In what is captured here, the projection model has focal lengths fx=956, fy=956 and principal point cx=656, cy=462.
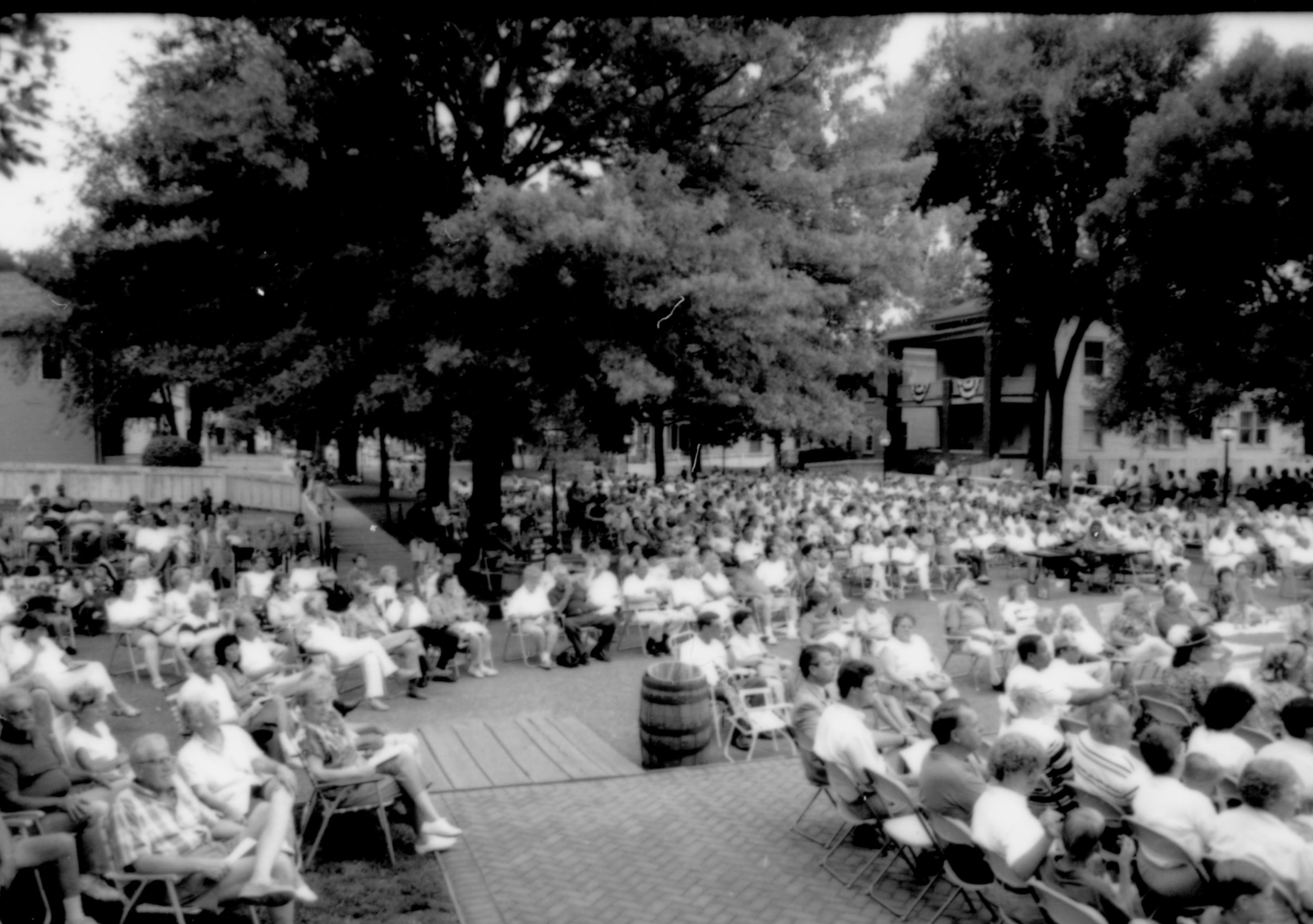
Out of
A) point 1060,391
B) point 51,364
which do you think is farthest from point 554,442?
point 1060,391

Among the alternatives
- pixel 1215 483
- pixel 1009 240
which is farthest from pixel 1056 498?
pixel 1009 240

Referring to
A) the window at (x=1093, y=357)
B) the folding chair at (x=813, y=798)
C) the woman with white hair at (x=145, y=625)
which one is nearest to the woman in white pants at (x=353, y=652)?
the woman with white hair at (x=145, y=625)

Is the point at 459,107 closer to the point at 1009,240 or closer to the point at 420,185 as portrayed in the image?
the point at 420,185

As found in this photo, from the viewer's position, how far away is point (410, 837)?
21.8ft

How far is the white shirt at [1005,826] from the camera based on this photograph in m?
4.61

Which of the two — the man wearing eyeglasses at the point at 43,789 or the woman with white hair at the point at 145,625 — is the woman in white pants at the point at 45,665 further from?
the man wearing eyeglasses at the point at 43,789

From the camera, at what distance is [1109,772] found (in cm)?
547

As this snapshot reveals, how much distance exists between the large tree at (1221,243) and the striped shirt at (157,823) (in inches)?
1039

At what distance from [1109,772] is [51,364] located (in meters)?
34.1

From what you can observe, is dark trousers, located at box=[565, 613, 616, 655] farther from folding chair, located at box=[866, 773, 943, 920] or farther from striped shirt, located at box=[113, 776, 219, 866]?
striped shirt, located at box=[113, 776, 219, 866]

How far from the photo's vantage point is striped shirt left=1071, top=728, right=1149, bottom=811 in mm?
5410

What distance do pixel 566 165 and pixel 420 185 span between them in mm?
2393

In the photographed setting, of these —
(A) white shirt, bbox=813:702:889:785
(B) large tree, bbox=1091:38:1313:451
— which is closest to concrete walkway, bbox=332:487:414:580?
(A) white shirt, bbox=813:702:889:785

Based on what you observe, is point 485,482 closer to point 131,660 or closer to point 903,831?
point 131,660
